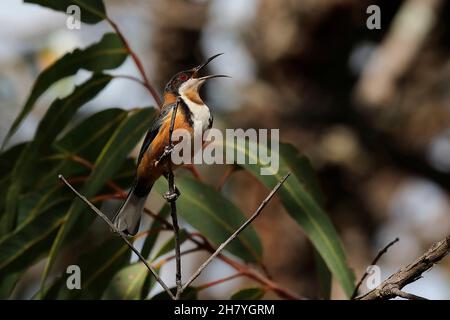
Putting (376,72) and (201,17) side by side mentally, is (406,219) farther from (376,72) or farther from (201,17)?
(201,17)

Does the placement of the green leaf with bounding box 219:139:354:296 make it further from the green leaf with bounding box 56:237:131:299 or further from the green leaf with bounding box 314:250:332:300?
the green leaf with bounding box 56:237:131:299

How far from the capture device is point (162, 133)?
9.48ft

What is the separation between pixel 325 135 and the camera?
7.32m

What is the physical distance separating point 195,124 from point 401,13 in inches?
216

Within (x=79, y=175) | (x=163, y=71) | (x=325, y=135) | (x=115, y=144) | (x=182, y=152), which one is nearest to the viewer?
(x=182, y=152)

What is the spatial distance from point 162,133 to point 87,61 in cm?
72

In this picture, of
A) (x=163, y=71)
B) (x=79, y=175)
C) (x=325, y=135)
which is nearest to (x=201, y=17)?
(x=163, y=71)

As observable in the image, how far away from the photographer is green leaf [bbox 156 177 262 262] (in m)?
3.27

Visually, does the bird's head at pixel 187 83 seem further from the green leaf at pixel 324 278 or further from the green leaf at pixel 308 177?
the green leaf at pixel 324 278

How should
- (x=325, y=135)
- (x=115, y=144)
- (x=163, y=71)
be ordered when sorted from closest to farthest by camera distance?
(x=115, y=144), (x=325, y=135), (x=163, y=71)

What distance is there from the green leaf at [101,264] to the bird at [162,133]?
276 millimetres

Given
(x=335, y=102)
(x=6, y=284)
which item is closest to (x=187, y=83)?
(x=6, y=284)

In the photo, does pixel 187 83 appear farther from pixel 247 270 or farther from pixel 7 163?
pixel 7 163
